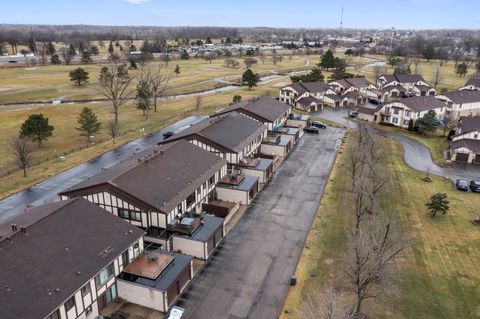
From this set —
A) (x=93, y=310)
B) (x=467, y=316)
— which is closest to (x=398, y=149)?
(x=467, y=316)

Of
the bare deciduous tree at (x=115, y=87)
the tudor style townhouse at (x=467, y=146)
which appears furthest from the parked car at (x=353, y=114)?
the bare deciduous tree at (x=115, y=87)

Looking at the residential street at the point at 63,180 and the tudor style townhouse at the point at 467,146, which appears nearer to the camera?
the residential street at the point at 63,180

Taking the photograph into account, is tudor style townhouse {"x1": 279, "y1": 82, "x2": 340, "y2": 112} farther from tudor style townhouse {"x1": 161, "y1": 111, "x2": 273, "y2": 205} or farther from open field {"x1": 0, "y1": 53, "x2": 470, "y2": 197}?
tudor style townhouse {"x1": 161, "y1": 111, "x2": 273, "y2": 205}

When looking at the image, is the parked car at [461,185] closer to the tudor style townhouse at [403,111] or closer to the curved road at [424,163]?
the curved road at [424,163]

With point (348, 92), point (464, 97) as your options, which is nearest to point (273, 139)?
point (348, 92)

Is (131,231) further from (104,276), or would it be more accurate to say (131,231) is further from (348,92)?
(348,92)

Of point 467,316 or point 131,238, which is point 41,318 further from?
point 467,316

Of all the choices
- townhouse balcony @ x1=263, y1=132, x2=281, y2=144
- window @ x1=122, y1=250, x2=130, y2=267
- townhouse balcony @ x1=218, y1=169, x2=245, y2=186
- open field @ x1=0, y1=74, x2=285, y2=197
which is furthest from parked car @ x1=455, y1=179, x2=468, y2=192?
open field @ x1=0, y1=74, x2=285, y2=197
